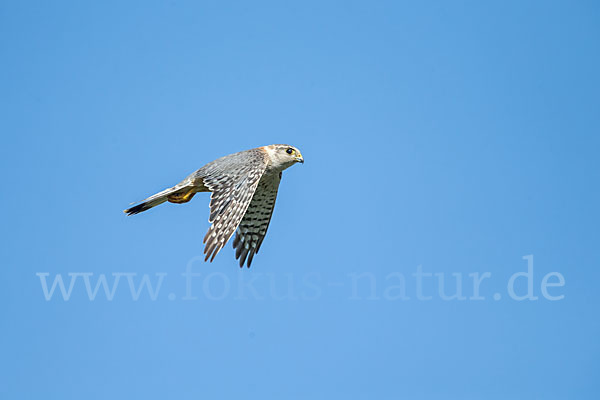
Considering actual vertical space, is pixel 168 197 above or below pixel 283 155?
below

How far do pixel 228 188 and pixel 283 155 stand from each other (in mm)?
1619

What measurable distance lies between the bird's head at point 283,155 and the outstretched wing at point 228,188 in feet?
0.81

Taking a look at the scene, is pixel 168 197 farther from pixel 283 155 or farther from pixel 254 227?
pixel 283 155

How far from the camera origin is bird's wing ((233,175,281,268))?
16.6 meters

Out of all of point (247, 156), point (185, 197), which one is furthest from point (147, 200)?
point (247, 156)

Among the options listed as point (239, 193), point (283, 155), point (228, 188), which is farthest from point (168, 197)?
point (283, 155)

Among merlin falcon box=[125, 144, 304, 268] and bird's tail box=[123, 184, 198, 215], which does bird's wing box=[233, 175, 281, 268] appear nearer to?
merlin falcon box=[125, 144, 304, 268]

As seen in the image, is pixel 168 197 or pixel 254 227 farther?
pixel 254 227

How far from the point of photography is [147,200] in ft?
49.9

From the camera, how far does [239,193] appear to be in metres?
14.0

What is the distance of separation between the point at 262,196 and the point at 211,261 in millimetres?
3858

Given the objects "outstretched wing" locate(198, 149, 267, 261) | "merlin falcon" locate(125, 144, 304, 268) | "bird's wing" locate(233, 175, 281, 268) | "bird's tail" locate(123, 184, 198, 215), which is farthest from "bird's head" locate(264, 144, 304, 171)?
"bird's tail" locate(123, 184, 198, 215)

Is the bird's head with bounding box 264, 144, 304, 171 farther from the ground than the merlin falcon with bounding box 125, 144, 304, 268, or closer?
farther from the ground

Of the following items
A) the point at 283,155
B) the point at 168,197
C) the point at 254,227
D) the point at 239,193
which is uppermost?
the point at 283,155
